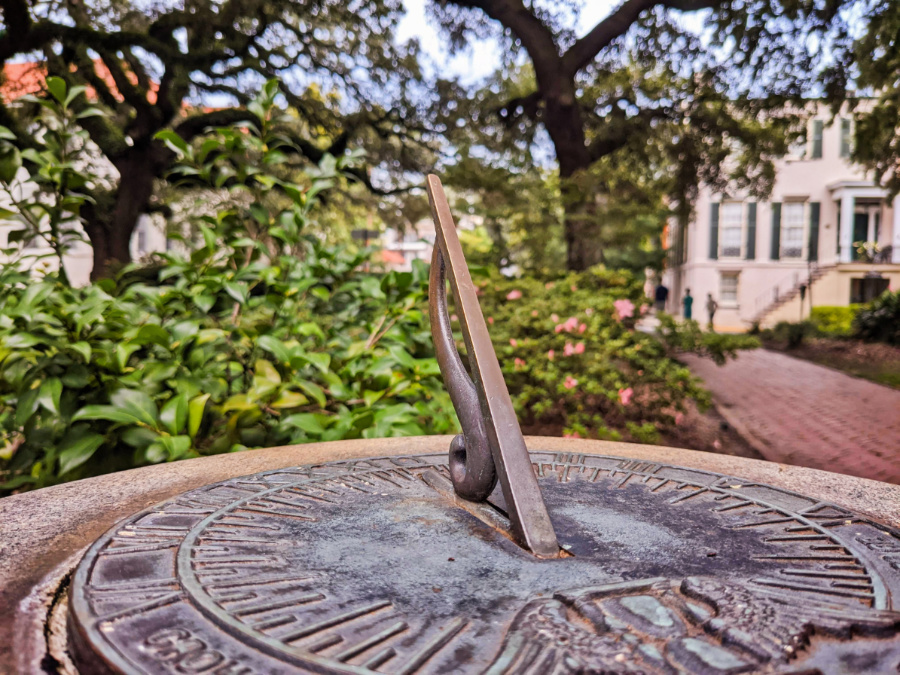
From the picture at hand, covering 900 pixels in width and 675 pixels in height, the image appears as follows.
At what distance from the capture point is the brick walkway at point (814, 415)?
4848mm

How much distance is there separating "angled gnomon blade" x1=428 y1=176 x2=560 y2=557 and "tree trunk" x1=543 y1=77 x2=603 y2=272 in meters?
5.15

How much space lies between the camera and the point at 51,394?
6.49ft

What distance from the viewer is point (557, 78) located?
7312mm

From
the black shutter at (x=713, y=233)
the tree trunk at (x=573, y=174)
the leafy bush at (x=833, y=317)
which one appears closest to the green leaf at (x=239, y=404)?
the tree trunk at (x=573, y=174)

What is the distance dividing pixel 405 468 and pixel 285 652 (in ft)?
3.16

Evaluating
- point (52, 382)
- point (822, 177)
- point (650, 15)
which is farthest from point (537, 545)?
point (822, 177)

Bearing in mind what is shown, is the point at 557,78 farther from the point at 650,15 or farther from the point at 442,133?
the point at 442,133

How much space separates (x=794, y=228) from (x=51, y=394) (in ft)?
76.5

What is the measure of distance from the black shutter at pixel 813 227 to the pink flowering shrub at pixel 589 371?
1856cm

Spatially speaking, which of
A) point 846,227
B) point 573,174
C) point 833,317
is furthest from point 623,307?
point 846,227

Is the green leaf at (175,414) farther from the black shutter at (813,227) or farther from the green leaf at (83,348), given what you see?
the black shutter at (813,227)

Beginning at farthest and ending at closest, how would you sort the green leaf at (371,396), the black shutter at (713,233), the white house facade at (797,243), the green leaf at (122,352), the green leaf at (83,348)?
the black shutter at (713,233) < the white house facade at (797,243) < the green leaf at (371,396) < the green leaf at (122,352) < the green leaf at (83,348)

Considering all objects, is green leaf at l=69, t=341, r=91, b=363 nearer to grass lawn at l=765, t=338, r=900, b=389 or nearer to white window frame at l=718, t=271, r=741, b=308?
grass lawn at l=765, t=338, r=900, b=389

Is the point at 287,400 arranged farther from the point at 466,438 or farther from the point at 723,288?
the point at 723,288
